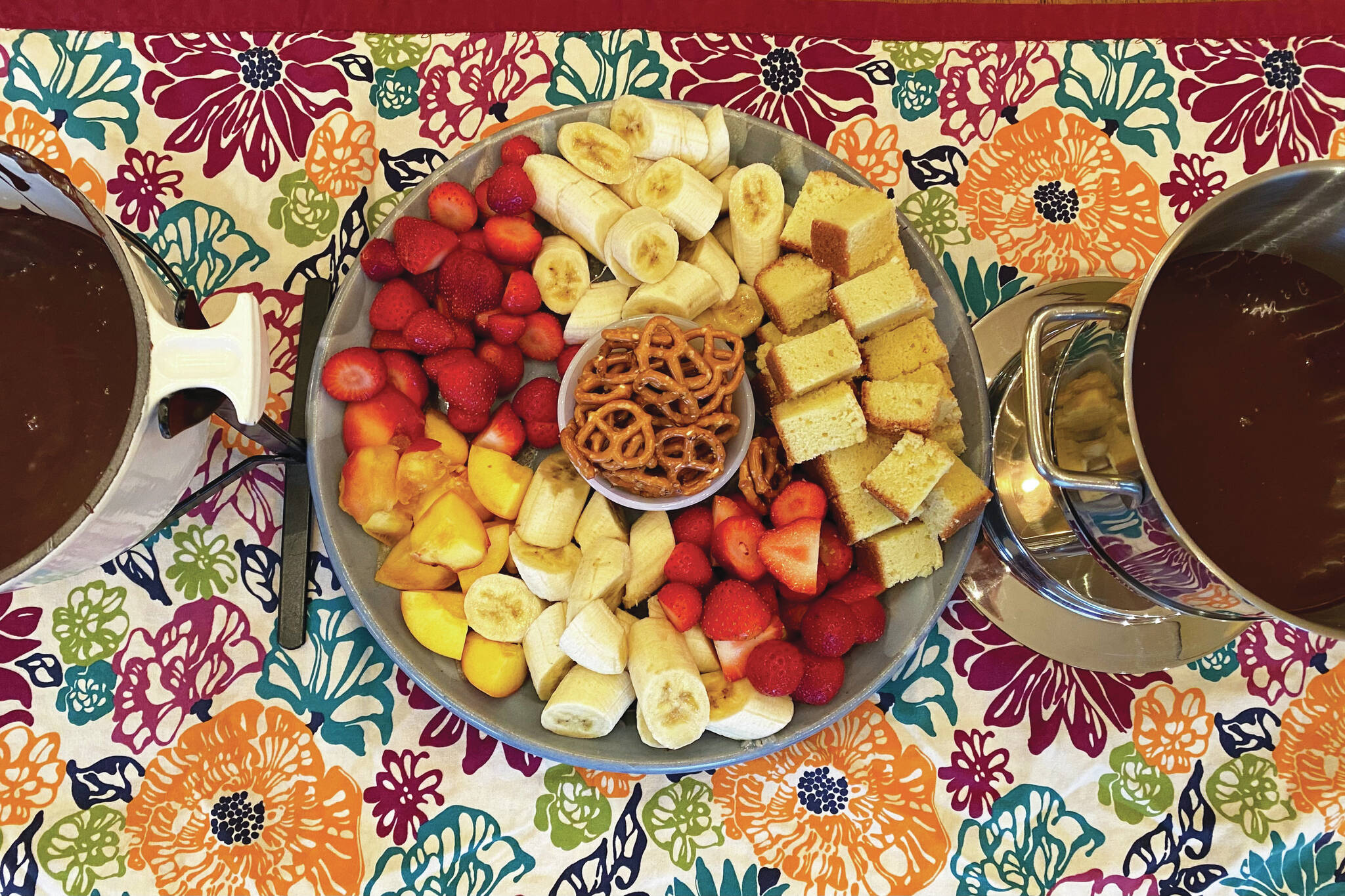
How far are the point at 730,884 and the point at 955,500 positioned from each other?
71cm

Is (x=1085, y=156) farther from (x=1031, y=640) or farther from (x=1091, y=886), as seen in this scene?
(x=1091, y=886)

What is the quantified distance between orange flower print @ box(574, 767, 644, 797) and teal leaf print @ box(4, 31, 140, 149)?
1.39 meters

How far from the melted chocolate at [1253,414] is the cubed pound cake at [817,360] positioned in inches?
15.6

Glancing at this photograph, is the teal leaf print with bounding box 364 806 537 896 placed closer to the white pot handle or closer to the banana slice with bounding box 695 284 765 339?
the white pot handle

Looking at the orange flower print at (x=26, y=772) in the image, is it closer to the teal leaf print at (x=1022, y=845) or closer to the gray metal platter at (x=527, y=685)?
the gray metal platter at (x=527, y=685)

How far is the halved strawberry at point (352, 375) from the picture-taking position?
1.33 m

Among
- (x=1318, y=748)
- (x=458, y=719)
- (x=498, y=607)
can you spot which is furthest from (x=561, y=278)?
(x=1318, y=748)

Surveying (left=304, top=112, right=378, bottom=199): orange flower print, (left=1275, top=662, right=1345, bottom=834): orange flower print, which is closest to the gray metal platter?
(left=304, top=112, right=378, bottom=199): orange flower print

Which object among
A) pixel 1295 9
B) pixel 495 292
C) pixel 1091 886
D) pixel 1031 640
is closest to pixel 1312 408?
pixel 1031 640

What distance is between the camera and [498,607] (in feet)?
4.37

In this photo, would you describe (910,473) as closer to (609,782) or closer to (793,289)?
(793,289)

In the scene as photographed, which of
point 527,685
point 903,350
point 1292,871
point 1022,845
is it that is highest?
point 903,350

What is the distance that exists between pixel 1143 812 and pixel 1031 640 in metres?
0.32

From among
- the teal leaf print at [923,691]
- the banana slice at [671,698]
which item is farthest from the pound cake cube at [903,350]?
the banana slice at [671,698]
